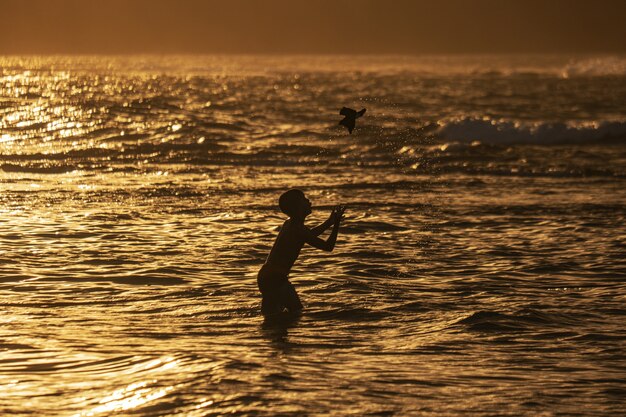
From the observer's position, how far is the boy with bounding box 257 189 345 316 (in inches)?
365

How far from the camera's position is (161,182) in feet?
61.2

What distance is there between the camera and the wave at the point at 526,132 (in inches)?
1139

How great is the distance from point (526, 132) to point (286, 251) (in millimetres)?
21289

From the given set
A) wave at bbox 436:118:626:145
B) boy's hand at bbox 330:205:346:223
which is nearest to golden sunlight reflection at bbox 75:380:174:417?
boy's hand at bbox 330:205:346:223

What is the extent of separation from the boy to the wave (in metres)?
19.3

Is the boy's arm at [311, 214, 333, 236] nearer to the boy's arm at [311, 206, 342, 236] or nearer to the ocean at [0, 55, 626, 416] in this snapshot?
the boy's arm at [311, 206, 342, 236]

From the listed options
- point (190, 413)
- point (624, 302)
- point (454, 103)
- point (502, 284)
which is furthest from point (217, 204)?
point (454, 103)

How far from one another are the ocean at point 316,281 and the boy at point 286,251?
221 mm

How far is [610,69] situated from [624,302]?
9222cm

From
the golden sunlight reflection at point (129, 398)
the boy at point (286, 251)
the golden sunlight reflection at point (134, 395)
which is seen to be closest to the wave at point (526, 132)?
the boy at point (286, 251)

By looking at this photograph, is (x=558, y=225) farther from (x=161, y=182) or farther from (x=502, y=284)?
(x=161, y=182)

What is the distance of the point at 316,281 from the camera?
10.9m

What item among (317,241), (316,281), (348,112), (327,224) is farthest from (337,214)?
(316,281)

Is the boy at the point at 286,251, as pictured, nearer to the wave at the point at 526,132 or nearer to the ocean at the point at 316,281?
the ocean at the point at 316,281
